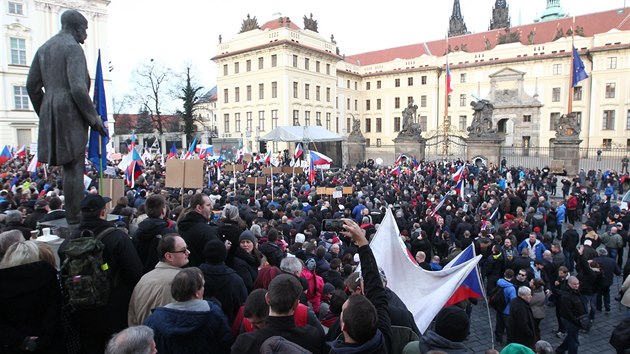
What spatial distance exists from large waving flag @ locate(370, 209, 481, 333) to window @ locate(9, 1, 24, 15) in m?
44.5

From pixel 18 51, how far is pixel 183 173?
131 feet

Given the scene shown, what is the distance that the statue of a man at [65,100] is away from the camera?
4.63 meters

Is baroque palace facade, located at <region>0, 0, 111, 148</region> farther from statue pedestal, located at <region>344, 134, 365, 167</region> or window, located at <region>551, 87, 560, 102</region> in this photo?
window, located at <region>551, 87, 560, 102</region>

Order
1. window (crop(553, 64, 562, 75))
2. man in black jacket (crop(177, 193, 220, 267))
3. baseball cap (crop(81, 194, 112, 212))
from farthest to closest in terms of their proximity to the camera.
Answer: window (crop(553, 64, 562, 75)), man in black jacket (crop(177, 193, 220, 267)), baseball cap (crop(81, 194, 112, 212))

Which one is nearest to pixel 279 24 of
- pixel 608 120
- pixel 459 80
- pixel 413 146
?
pixel 413 146

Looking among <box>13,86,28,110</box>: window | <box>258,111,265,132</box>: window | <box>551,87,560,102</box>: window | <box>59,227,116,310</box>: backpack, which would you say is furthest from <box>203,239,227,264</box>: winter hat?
<box>551,87,560,102</box>: window

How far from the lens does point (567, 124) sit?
27.5 metres

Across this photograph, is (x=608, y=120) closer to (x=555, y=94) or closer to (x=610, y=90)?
(x=610, y=90)

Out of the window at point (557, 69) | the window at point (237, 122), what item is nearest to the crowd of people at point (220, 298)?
the window at point (237, 122)

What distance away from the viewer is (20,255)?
114 inches

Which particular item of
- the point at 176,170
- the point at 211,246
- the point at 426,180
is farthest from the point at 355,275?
the point at 426,180

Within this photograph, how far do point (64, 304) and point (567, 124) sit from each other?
101 ft

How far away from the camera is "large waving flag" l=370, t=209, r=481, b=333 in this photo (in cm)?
486

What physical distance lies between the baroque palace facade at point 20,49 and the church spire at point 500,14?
7965 cm
